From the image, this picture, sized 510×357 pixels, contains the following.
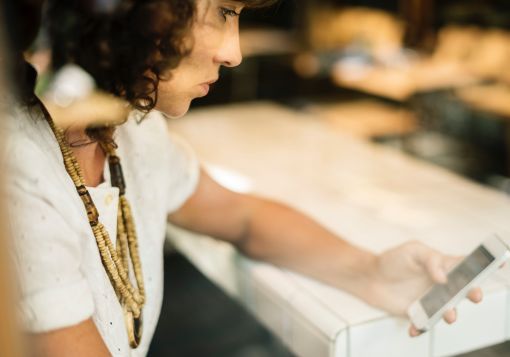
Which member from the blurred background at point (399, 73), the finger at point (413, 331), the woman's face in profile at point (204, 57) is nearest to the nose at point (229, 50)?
the woman's face in profile at point (204, 57)

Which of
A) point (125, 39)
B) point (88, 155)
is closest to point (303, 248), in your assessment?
point (88, 155)

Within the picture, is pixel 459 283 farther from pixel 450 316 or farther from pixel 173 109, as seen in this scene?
pixel 173 109

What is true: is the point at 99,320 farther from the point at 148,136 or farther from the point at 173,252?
the point at 173,252

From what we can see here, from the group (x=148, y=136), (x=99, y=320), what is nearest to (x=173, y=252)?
(x=148, y=136)

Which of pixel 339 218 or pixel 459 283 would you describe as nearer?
pixel 459 283

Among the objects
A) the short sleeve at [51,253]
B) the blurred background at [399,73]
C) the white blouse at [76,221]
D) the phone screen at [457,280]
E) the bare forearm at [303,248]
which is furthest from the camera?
the blurred background at [399,73]

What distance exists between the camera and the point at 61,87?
0.85 metres

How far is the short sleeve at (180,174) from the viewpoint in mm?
1104

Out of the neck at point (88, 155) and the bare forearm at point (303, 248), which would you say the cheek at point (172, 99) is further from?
the bare forearm at point (303, 248)

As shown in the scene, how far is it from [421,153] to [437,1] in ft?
5.27

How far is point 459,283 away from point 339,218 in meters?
0.43

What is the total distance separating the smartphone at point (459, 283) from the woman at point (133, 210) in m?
0.02

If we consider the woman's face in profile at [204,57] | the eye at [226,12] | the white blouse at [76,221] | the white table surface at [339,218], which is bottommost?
the white table surface at [339,218]

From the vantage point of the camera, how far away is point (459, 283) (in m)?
0.88
